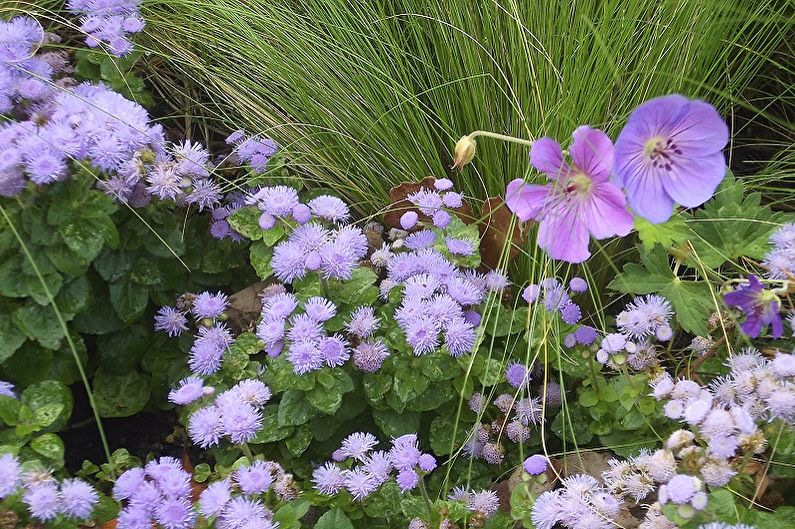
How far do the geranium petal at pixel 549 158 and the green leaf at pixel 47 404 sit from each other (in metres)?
0.78

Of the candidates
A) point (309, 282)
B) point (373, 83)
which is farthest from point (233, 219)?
point (373, 83)

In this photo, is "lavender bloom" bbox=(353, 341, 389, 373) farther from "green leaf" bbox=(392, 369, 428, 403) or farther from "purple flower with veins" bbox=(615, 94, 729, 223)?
"purple flower with veins" bbox=(615, 94, 729, 223)

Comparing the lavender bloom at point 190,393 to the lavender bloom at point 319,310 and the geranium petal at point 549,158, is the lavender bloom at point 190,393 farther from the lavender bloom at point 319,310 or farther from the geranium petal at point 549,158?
the geranium petal at point 549,158

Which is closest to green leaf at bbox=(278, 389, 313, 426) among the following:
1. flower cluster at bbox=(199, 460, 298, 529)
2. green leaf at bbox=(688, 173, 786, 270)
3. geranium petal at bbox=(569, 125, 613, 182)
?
flower cluster at bbox=(199, 460, 298, 529)

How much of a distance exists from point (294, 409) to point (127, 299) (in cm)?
38

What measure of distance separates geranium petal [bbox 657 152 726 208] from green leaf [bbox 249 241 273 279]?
69cm

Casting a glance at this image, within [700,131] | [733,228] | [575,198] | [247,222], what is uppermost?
[700,131]

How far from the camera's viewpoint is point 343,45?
1.70 metres

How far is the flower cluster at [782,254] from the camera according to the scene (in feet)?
3.64

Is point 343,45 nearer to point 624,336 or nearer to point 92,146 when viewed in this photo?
point 92,146

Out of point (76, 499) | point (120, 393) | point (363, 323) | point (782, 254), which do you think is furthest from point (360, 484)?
point (782, 254)

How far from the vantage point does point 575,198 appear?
1034 millimetres

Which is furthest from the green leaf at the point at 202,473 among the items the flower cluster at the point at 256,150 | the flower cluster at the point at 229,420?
the flower cluster at the point at 256,150

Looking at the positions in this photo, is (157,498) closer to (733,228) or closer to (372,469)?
(372,469)
